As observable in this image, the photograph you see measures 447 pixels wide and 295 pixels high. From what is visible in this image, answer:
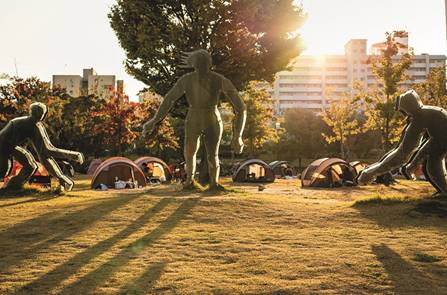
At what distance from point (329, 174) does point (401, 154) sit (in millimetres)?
14533

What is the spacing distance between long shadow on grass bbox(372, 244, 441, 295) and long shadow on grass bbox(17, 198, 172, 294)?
362 cm

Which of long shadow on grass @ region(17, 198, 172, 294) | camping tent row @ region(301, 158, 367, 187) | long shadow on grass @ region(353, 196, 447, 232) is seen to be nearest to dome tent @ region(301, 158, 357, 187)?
camping tent row @ region(301, 158, 367, 187)

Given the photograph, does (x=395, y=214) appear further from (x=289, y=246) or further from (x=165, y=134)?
(x=165, y=134)

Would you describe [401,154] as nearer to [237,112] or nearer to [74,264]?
[237,112]

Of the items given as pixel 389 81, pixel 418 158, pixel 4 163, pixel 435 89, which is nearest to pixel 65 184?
pixel 4 163

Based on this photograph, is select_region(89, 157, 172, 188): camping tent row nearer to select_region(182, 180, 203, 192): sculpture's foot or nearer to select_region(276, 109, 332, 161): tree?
select_region(182, 180, 203, 192): sculpture's foot

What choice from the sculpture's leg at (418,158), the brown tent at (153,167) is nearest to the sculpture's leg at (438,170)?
the sculpture's leg at (418,158)

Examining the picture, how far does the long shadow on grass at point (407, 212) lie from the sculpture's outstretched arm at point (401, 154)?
67cm

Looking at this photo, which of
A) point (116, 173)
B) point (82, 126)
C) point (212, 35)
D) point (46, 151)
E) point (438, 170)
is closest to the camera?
point (438, 170)

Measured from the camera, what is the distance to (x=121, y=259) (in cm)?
544

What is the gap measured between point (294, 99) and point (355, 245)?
398 ft

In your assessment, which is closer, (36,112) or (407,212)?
(407,212)

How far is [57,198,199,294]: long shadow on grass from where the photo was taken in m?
4.52

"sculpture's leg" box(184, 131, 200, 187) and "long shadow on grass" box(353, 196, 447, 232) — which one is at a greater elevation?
"sculpture's leg" box(184, 131, 200, 187)
